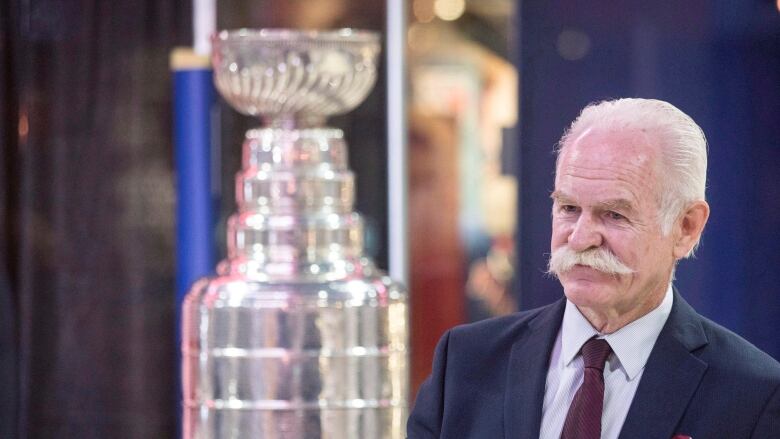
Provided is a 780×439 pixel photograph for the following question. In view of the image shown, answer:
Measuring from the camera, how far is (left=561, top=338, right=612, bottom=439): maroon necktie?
2066 millimetres

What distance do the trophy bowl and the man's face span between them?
82.6 inches

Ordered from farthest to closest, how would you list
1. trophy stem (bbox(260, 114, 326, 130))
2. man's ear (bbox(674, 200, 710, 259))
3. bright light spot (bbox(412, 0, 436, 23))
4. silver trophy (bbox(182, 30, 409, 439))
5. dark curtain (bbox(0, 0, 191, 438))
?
bright light spot (bbox(412, 0, 436, 23)), dark curtain (bbox(0, 0, 191, 438)), trophy stem (bbox(260, 114, 326, 130)), silver trophy (bbox(182, 30, 409, 439)), man's ear (bbox(674, 200, 710, 259))

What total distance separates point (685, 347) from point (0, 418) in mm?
2105

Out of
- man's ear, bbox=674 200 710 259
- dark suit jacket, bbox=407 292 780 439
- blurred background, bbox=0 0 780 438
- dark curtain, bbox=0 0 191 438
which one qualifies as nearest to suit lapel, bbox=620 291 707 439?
dark suit jacket, bbox=407 292 780 439

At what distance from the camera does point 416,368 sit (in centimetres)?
587

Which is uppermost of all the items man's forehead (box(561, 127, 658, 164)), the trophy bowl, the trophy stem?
the trophy bowl

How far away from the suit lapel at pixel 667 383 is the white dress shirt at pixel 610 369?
0.08 feet

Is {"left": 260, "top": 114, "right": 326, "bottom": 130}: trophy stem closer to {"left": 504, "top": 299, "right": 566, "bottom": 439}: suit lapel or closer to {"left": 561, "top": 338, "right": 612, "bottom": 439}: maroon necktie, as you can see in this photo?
{"left": 504, "top": 299, "right": 566, "bottom": 439}: suit lapel

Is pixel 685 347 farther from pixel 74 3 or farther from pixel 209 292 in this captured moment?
pixel 74 3

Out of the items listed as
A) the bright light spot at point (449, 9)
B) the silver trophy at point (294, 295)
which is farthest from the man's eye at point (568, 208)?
the bright light spot at point (449, 9)

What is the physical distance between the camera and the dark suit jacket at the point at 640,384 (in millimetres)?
2029

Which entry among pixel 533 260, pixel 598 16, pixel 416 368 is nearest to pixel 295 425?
pixel 533 260

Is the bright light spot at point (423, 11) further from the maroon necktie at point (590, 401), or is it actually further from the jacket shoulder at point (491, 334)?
the maroon necktie at point (590, 401)

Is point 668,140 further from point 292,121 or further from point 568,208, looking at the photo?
point 292,121
